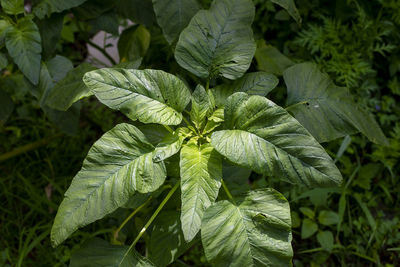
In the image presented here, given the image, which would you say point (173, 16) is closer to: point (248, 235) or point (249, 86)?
point (249, 86)

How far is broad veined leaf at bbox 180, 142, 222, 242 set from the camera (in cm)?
94

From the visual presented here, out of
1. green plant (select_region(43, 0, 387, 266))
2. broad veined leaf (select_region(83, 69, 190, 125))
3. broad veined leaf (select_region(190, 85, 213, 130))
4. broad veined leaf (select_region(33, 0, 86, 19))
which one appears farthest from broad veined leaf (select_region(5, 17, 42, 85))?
broad veined leaf (select_region(190, 85, 213, 130))

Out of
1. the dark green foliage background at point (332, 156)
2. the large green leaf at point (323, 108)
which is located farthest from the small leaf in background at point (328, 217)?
the large green leaf at point (323, 108)

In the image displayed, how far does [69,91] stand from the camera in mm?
1274

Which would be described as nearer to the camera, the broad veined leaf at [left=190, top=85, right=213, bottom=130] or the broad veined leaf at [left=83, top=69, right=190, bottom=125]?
the broad veined leaf at [left=83, top=69, right=190, bottom=125]

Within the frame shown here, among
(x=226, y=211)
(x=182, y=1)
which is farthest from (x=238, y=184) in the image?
(x=182, y=1)

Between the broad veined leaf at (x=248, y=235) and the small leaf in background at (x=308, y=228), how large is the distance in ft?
2.65

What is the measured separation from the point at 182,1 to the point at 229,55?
1.06 ft

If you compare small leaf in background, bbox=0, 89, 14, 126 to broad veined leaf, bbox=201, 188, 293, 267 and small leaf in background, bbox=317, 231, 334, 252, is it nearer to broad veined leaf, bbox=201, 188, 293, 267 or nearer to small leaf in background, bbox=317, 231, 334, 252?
broad veined leaf, bbox=201, 188, 293, 267

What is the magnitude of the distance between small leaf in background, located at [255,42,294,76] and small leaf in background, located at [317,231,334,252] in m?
0.77

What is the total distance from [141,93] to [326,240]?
1.15 metres

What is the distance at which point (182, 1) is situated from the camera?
1.38m

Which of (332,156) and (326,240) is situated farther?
(332,156)

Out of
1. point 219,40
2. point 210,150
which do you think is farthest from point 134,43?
point 210,150
